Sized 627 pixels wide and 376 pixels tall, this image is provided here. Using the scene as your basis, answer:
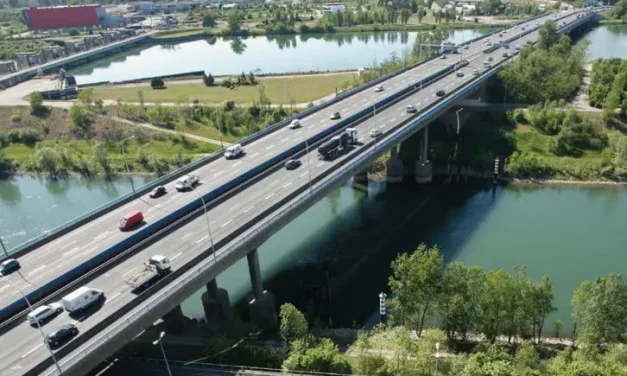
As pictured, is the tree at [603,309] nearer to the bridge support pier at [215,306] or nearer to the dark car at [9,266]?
the bridge support pier at [215,306]

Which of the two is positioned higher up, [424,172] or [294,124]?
[294,124]

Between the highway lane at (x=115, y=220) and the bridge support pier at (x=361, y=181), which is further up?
the highway lane at (x=115, y=220)

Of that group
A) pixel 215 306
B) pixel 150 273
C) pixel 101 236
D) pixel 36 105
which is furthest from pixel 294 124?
pixel 36 105

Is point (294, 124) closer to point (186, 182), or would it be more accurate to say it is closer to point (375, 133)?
point (375, 133)

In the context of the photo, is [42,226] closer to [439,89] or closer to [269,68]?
[439,89]

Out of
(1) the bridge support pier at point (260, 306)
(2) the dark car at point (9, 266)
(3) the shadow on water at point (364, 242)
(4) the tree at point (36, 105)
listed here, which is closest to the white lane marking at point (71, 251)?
(2) the dark car at point (9, 266)

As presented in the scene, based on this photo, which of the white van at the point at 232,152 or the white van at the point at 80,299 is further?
the white van at the point at 232,152

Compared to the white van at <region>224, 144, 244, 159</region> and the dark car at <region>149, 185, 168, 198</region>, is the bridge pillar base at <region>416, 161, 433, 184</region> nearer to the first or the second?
the white van at <region>224, 144, 244, 159</region>
